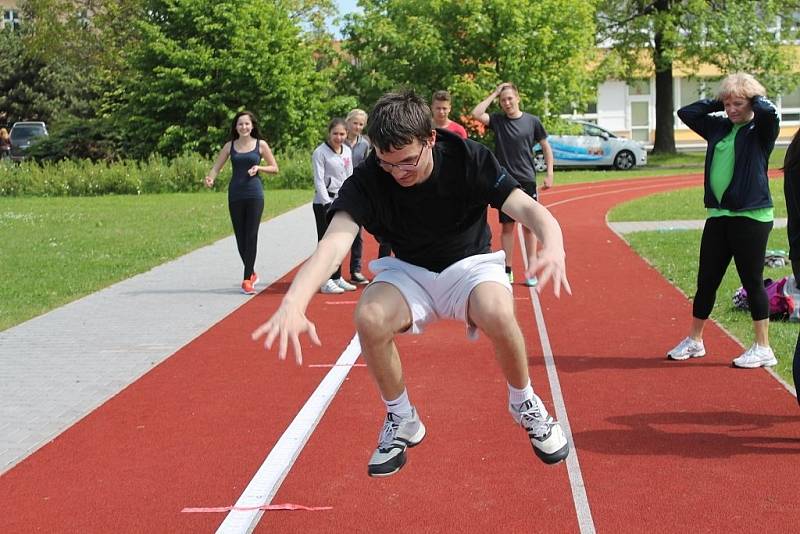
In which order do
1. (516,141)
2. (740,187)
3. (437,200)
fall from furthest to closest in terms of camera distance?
(516,141)
(740,187)
(437,200)

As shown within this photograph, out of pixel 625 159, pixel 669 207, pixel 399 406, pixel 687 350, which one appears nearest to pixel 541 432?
pixel 399 406

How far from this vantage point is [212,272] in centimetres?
1462

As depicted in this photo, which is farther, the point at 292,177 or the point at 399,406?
the point at 292,177

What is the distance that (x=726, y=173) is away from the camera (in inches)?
299

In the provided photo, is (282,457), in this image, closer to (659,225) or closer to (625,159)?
(659,225)

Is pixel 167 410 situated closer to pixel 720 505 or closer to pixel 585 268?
pixel 720 505

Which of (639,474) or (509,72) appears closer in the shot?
(639,474)

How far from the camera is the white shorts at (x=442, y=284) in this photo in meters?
5.03

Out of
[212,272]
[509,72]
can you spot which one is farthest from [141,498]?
[509,72]

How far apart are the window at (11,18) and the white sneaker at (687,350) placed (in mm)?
64944

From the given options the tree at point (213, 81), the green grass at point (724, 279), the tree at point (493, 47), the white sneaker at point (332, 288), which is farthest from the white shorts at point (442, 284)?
the tree at point (213, 81)

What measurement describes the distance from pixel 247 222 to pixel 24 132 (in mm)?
41955

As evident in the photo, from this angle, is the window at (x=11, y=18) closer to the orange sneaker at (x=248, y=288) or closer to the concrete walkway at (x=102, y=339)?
the concrete walkway at (x=102, y=339)

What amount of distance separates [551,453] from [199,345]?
5147mm
